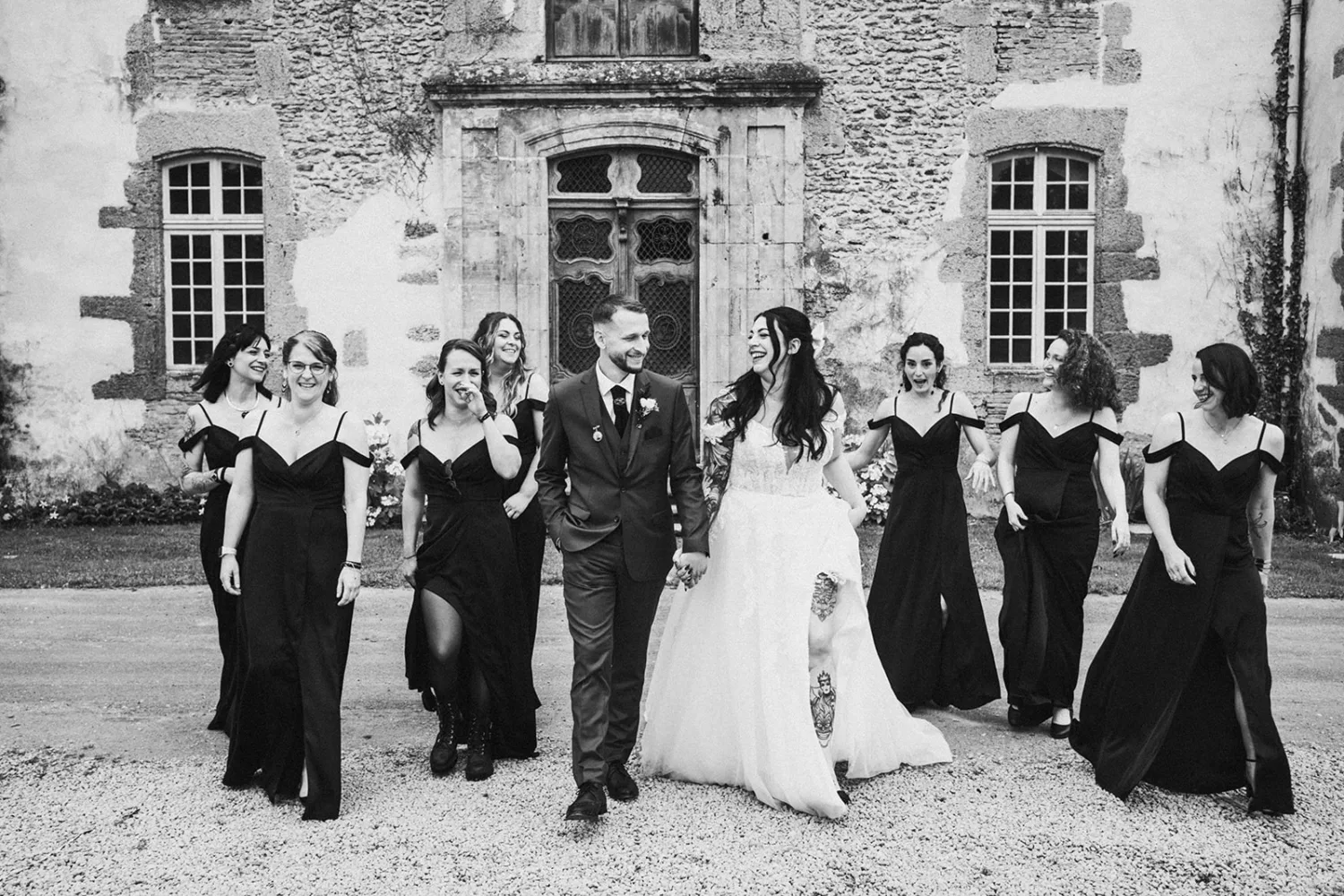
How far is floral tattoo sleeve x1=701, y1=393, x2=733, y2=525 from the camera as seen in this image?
4.82 meters

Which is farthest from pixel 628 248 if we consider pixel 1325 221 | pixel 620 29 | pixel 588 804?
pixel 588 804

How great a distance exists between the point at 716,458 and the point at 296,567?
1.66m

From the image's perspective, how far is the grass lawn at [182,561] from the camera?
8711mm

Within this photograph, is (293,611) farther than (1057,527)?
No

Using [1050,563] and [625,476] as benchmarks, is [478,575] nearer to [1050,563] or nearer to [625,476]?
[625,476]

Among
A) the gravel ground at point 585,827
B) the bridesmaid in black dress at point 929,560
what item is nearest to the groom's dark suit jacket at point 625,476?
the gravel ground at point 585,827

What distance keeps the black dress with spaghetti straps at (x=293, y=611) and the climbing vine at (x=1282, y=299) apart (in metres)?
9.94

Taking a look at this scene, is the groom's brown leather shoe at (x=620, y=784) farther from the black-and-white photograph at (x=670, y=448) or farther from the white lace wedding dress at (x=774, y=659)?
the white lace wedding dress at (x=774, y=659)

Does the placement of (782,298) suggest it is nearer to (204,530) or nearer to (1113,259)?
(1113,259)

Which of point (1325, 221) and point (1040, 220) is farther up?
point (1040, 220)

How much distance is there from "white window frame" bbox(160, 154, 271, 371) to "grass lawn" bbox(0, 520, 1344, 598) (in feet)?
7.29

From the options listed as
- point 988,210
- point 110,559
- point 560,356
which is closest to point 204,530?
point 110,559

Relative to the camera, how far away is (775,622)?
4535 mm

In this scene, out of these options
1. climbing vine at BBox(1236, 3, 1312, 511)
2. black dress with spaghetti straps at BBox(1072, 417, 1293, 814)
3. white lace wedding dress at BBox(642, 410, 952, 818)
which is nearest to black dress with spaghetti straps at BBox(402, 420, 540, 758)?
white lace wedding dress at BBox(642, 410, 952, 818)
